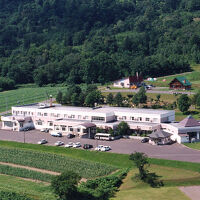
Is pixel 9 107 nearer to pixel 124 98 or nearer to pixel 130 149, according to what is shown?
pixel 124 98

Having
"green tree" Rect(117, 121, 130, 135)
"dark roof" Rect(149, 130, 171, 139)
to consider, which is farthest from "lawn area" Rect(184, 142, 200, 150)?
"green tree" Rect(117, 121, 130, 135)

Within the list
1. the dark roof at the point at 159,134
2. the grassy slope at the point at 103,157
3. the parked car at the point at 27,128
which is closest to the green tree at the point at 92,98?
the parked car at the point at 27,128

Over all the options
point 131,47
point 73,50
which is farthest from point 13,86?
point 131,47

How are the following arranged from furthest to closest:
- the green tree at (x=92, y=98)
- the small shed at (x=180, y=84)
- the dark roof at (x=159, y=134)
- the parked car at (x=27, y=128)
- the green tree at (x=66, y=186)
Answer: the small shed at (x=180, y=84)
the green tree at (x=92, y=98)
the parked car at (x=27, y=128)
the dark roof at (x=159, y=134)
the green tree at (x=66, y=186)

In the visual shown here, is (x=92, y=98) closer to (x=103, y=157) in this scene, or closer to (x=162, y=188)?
(x=103, y=157)

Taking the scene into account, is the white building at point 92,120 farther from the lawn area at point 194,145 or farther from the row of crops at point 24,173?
the row of crops at point 24,173
